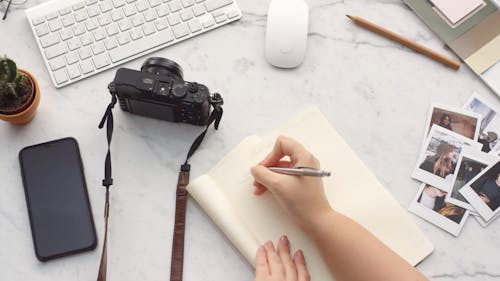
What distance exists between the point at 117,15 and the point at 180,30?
4.5 inches

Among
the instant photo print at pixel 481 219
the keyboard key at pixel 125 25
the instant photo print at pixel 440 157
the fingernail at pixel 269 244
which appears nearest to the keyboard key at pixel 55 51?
the keyboard key at pixel 125 25

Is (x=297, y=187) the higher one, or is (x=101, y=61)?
(x=101, y=61)

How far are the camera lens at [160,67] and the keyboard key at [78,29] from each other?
0.50ft

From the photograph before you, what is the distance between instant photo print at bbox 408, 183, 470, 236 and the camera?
0.89 m

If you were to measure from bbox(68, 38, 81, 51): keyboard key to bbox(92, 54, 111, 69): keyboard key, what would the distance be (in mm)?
38

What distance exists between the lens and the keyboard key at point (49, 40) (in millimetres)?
945

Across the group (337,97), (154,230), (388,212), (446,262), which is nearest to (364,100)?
(337,97)

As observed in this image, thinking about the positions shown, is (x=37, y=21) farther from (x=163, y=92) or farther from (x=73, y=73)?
(x=163, y=92)

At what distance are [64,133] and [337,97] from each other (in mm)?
473

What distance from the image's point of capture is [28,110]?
880mm

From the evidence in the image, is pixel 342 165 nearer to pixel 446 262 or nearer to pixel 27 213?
pixel 446 262

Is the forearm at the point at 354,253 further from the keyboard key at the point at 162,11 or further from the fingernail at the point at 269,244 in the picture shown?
the keyboard key at the point at 162,11

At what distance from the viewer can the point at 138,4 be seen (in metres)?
0.97

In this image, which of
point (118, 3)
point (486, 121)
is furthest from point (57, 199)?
point (486, 121)
